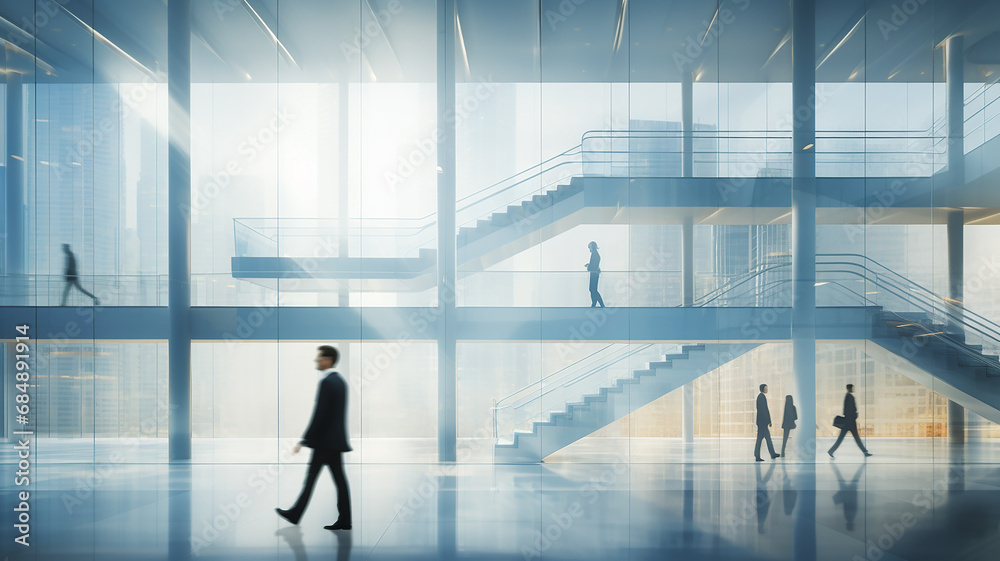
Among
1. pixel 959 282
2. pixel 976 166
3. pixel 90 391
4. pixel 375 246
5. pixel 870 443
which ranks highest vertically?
pixel 976 166

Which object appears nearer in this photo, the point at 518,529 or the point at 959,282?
the point at 518,529

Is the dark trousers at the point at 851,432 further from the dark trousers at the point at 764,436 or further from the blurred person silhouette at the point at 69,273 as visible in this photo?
the blurred person silhouette at the point at 69,273

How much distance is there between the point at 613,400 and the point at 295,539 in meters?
7.46

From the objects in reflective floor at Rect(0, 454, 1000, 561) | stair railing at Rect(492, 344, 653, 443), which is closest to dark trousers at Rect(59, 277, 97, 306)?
reflective floor at Rect(0, 454, 1000, 561)

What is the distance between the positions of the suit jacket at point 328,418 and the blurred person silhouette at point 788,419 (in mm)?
9356

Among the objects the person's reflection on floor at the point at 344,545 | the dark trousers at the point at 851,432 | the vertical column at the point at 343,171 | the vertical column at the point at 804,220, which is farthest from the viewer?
the vertical column at the point at 343,171

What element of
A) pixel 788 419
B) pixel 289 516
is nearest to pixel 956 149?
pixel 788 419

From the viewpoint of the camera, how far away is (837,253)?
1231 centimetres

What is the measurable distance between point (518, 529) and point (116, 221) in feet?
35.8

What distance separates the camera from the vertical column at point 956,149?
39.4 ft

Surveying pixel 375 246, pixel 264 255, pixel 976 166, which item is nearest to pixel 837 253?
pixel 976 166

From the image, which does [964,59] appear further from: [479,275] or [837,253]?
[479,275]

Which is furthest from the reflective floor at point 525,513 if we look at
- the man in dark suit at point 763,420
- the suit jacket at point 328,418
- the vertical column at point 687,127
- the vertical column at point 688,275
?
the vertical column at point 687,127

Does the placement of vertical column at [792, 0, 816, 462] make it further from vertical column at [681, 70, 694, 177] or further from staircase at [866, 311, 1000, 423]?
vertical column at [681, 70, 694, 177]
